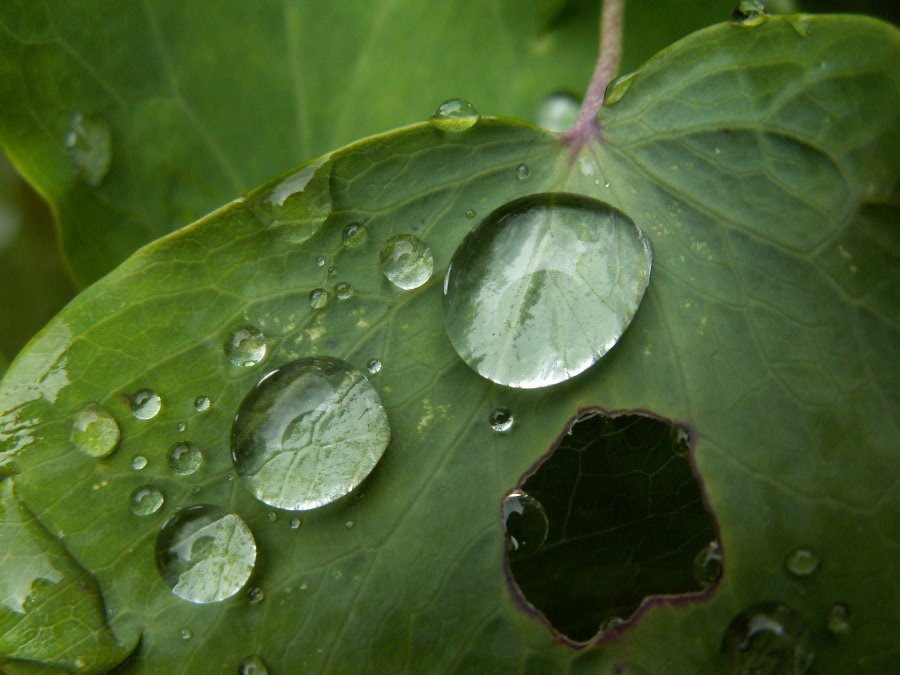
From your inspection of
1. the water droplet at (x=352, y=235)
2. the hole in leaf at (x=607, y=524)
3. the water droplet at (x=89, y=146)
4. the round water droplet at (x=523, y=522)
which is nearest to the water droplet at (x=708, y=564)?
the hole in leaf at (x=607, y=524)

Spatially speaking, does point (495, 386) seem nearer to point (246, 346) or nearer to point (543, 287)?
point (543, 287)

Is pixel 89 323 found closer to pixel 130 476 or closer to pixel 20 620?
pixel 130 476

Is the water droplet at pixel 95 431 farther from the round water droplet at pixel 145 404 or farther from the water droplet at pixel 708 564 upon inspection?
the water droplet at pixel 708 564

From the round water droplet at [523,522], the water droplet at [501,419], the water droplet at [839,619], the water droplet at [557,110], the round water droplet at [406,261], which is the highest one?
the round water droplet at [406,261]

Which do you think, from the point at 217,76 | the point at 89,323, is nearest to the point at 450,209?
the point at 89,323

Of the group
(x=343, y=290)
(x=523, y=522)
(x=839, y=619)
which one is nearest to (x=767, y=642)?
(x=839, y=619)
